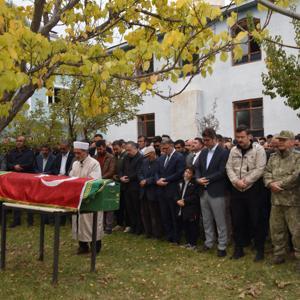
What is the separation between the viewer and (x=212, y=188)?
7062mm

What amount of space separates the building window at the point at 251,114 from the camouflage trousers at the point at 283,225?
493 inches

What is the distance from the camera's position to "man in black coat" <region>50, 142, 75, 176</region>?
396 inches

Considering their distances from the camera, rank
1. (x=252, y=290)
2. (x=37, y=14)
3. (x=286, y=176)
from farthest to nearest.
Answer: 1. (x=286, y=176)
2. (x=252, y=290)
3. (x=37, y=14)

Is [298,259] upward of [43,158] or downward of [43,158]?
downward

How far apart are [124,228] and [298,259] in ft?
14.3

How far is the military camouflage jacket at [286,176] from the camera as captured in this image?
19.8 ft

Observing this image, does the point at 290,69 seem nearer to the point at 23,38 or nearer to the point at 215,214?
the point at 215,214

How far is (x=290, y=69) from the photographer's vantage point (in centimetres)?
1255

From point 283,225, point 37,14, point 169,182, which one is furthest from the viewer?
point 169,182

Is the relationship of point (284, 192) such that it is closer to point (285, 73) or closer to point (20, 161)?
point (20, 161)

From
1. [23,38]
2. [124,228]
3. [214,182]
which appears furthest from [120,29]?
[124,228]

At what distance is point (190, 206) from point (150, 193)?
1.19m

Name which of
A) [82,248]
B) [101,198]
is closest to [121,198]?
[82,248]

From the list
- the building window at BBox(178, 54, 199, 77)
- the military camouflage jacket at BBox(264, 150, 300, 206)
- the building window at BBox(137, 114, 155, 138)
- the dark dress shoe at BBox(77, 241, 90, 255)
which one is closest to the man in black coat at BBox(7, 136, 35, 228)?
the dark dress shoe at BBox(77, 241, 90, 255)
